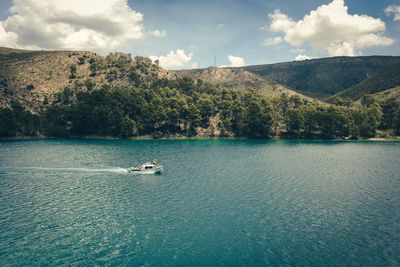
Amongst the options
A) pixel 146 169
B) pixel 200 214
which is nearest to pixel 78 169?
pixel 146 169

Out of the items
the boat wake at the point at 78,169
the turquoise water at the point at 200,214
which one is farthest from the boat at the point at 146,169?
the turquoise water at the point at 200,214

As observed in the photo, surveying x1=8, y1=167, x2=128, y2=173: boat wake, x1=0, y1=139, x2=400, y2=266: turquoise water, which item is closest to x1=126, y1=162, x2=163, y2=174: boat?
x1=8, y1=167, x2=128, y2=173: boat wake

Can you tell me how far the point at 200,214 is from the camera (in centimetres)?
7431

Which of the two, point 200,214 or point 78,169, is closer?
point 200,214

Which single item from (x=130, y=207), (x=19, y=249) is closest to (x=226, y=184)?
(x=130, y=207)

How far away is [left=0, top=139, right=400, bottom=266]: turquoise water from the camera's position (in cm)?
5509

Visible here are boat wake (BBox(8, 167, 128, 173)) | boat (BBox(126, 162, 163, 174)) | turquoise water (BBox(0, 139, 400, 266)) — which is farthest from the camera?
boat (BBox(126, 162, 163, 174))

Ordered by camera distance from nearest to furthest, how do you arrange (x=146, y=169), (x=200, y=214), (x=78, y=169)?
(x=200, y=214), (x=146, y=169), (x=78, y=169)

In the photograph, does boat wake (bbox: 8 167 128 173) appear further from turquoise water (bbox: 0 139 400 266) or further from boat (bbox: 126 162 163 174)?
boat (bbox: 126 162 163 174)

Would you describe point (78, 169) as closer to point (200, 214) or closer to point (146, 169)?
point (146, 169)

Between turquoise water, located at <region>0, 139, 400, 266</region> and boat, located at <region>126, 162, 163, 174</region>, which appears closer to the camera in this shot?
turquoise water, located at <region>0, 139, 400, 266</region>

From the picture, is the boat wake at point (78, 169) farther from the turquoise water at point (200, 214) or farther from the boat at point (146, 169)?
the boat at point (146, 169)

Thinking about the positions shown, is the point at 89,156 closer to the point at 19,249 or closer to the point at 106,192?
the point at 106,192

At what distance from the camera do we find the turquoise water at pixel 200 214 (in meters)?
55.1
